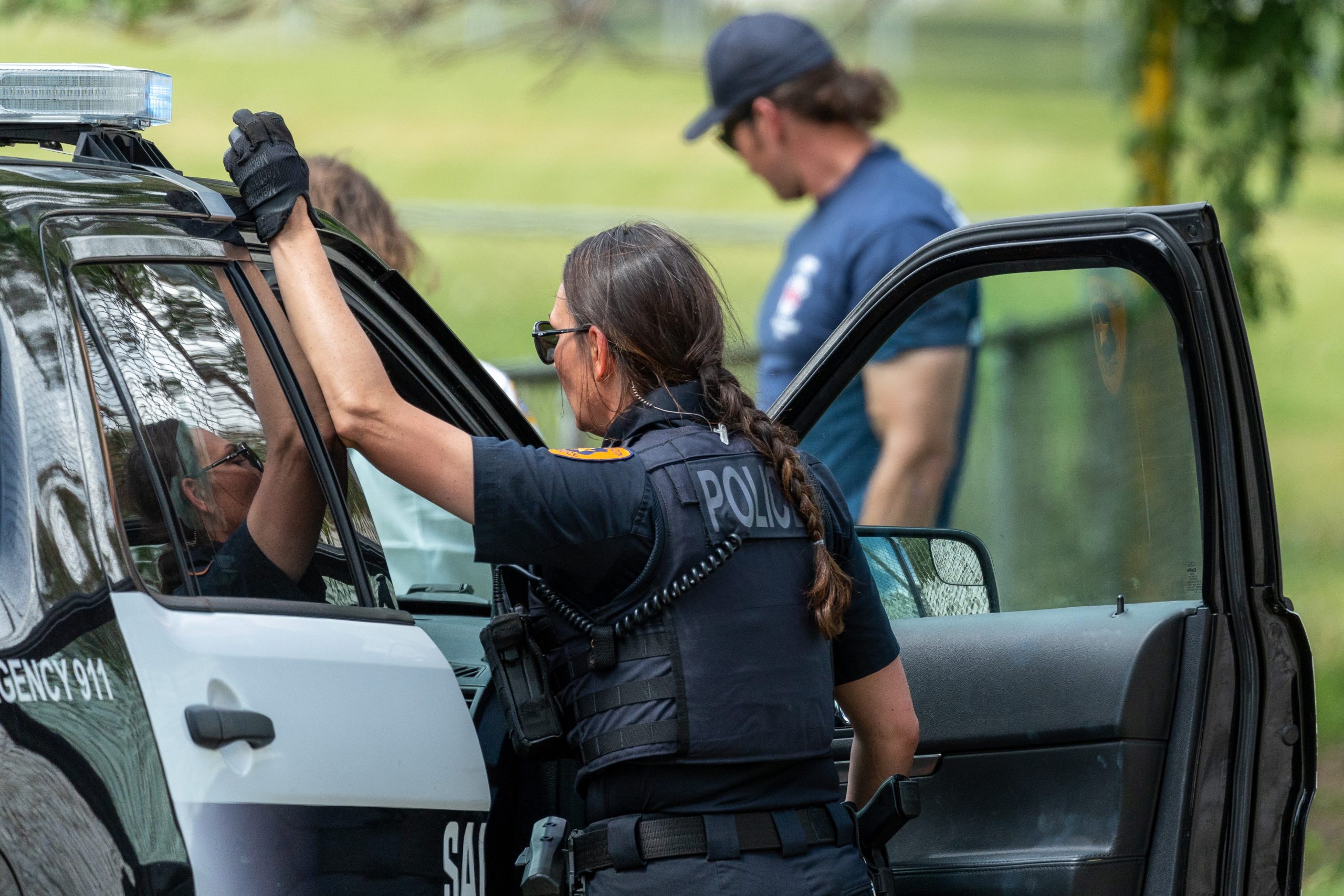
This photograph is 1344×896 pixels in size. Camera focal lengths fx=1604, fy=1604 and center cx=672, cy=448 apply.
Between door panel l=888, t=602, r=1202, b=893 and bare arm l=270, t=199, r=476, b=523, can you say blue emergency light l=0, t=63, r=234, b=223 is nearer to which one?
bare arm l=270, t=199, r=476, b=523

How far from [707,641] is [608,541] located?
19 cm

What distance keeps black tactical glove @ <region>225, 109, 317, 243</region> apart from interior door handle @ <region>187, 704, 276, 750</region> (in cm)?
67

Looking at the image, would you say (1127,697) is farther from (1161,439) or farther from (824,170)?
(824,170)

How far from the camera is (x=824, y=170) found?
501 centimetres

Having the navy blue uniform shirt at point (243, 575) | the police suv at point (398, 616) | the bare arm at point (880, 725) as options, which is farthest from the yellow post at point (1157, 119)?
the navy blue uniform shirt at point (243, 575)

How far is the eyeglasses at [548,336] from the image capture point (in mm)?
2270

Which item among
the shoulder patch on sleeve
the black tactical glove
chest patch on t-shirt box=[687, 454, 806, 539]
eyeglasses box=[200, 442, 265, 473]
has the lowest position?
chest patch on t-shirt box=[687, 454, 806, 539]

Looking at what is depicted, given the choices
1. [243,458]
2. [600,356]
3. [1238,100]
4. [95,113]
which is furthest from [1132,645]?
[1238,100]

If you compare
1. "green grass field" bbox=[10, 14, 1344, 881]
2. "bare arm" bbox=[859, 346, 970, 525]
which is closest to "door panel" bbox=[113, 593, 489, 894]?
"bare arm" bbox=[859, 346, 970, 525]

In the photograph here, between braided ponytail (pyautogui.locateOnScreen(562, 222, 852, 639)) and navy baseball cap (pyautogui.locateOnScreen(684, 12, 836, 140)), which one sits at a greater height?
navy baseball cap (pyautogui.locateOnScreen(684, 12, 836, 140))

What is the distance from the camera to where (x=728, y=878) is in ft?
6.79

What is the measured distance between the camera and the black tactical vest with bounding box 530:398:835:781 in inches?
82.2

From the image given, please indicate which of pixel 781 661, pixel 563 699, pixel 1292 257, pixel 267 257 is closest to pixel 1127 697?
pixel 781 661

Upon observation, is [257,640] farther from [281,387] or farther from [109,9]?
[109,9]
